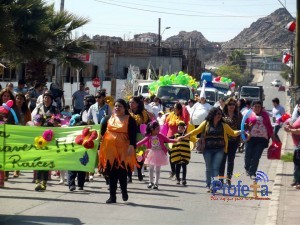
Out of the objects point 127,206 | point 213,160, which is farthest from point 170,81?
point 127,206

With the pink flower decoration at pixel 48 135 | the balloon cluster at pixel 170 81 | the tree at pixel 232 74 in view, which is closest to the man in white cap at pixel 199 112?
the balloon cluster at pixel 170 81

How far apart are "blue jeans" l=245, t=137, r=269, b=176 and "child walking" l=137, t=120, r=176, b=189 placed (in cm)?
217

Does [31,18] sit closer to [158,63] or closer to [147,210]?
[147,210]

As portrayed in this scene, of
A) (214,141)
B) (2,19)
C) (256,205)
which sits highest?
(2,19)

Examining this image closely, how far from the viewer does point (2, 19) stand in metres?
20.4

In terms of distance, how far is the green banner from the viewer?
13.1 metres

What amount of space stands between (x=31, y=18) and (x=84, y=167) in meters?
11.1

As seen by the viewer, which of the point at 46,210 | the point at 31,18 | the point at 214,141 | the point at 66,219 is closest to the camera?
the point at 66,219

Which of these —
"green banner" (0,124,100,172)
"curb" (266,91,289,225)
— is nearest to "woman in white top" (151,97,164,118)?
"curb" (266,91,289,225)

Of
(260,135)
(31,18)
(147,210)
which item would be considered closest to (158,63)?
(31,18)

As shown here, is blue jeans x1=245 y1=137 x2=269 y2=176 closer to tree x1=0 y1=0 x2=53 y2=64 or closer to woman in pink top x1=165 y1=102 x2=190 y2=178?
woman in pink top x1=165 y1=102 x2=190 y2=178

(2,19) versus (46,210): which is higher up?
(2,19)

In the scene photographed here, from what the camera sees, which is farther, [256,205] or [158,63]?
[158,63]

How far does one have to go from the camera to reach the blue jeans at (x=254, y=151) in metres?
16.4
